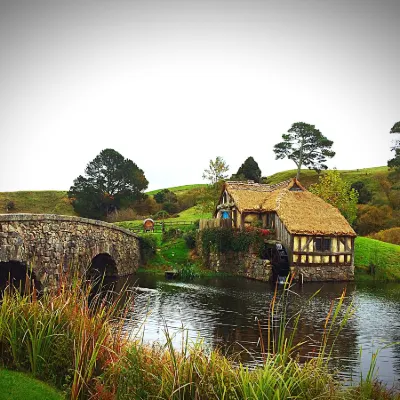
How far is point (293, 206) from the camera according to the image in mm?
35906

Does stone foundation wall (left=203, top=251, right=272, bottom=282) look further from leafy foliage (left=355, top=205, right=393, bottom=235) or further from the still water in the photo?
leafy foliage (left=355, top=205, right=393, bottom=235)

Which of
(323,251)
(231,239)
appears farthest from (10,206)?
(323,251)

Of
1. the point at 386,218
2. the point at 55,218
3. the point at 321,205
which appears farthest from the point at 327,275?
the point at 386,218

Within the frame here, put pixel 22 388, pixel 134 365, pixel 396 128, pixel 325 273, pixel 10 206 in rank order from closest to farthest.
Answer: pixel 134 365 → pixel 22 388 → pixel 325 273 → pixel 396 128 → pixel 10 206

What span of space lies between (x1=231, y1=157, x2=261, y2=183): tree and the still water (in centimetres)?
3680

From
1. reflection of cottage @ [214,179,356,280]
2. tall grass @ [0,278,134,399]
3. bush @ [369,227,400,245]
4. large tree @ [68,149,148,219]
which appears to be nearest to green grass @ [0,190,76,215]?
large tree @ [68,149,148,219]

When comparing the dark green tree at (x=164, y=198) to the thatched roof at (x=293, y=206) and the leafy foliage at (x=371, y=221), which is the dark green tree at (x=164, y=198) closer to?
the leafy foliage at (x=371, y=221)

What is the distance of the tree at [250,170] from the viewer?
2670 inches

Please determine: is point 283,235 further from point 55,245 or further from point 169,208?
point 169,208

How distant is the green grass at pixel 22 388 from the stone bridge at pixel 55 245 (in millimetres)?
7250

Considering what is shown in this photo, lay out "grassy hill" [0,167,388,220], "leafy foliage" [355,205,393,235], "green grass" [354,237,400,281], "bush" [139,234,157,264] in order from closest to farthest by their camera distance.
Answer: "green grass" [354,237,400,281] < "bush" [139,234,157,264] < "leafy foliage" [355,205,393,235] < "grassy hill" [0,167,388,220]

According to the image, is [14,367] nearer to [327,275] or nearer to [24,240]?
[24,240]

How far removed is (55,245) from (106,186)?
1568 inches

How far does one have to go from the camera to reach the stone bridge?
21281mm
